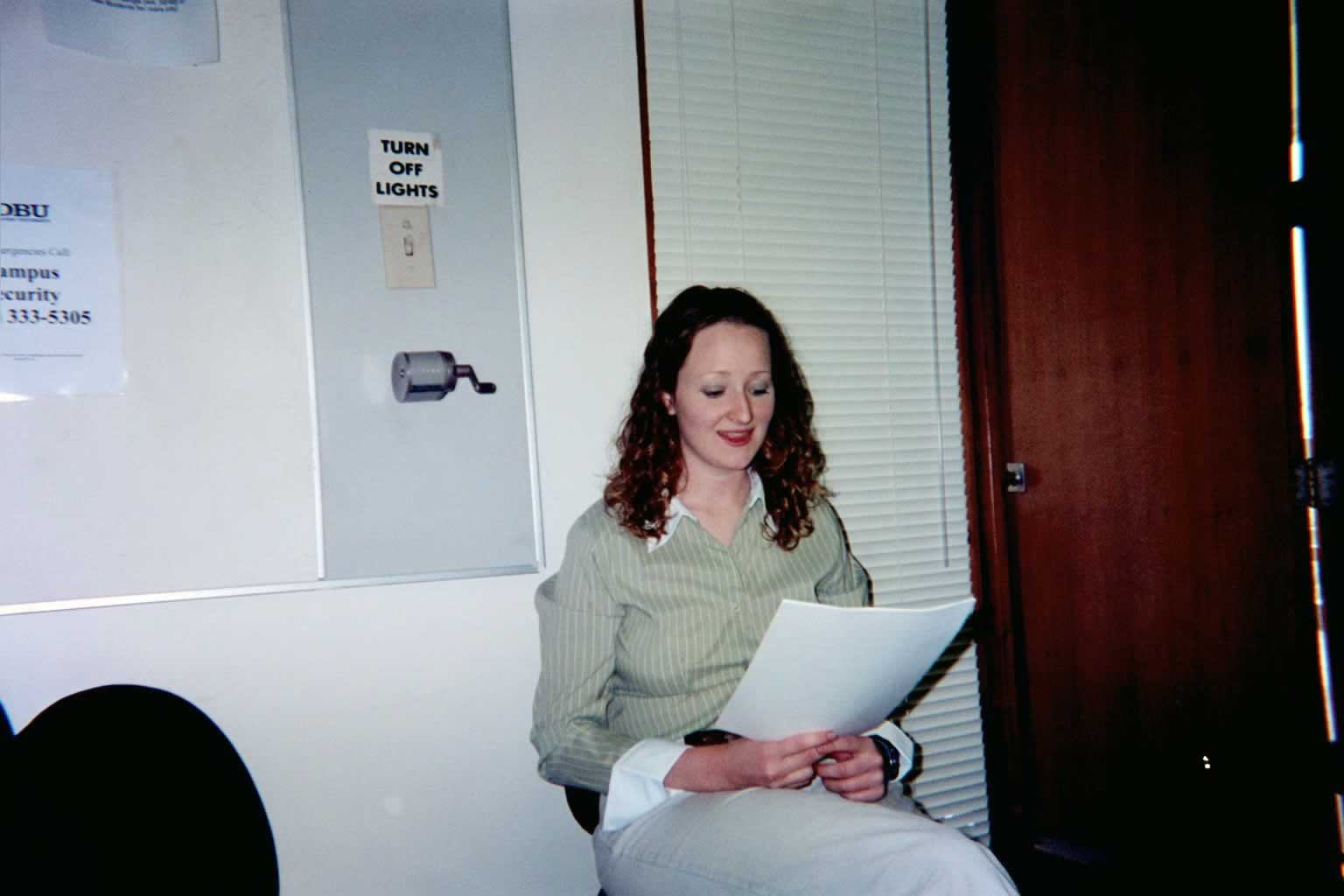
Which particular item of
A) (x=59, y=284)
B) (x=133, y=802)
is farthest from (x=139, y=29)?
(x=133, y=802)

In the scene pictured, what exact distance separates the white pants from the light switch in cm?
120

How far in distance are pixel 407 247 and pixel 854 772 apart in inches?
54.4

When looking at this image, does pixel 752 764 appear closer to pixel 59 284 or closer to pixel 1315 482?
pixel 1315 482

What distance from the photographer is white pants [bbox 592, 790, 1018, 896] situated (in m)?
1.07

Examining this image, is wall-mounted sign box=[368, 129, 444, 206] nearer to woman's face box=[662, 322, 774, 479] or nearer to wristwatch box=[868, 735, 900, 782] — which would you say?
woman's face box=[662, 322, 774, 479]

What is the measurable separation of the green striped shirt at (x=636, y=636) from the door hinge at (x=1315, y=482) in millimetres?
1090

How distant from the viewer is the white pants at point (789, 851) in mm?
1072

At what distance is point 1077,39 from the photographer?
213cm

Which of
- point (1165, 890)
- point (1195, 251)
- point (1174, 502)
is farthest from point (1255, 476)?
point (1165, 890)

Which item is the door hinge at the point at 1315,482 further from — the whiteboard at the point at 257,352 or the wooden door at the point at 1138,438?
the whiteboard at the point at 257,352

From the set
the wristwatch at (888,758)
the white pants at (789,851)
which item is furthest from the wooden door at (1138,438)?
the white pants at (789,851)

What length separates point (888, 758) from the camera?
141 cm

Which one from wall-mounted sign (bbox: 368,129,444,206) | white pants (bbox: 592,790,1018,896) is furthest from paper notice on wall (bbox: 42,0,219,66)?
white pants (bbox: 592,790,1018,896)

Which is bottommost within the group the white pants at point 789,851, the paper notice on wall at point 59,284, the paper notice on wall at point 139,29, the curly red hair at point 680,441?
the white pants at point 789,851
